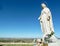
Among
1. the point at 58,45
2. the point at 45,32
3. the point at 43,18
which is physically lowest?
the point at 58,45

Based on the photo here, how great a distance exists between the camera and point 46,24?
47.6 ft

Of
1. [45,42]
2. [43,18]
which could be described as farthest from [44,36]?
[43,18]

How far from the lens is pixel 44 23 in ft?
48.1

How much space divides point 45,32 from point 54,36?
0.65 m

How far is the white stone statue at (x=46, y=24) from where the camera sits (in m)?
13.9

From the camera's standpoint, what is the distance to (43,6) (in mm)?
14992

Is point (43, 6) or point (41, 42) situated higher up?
point (43, 6)

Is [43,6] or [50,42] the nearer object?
[50,42]

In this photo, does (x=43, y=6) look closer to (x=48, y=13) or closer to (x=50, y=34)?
(x=48, y=13)

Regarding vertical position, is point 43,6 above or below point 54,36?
above

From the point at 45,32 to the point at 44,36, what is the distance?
1.71 feet

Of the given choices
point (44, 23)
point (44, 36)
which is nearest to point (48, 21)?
point (44, 23)

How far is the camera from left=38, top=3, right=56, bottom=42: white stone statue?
1388cm

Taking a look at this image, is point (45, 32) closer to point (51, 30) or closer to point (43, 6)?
point (51, 30)
